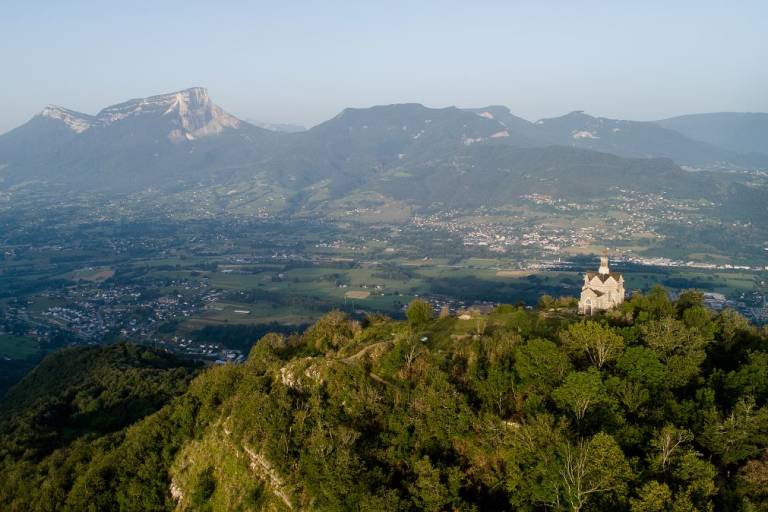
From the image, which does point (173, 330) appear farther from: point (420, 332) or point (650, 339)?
point (650, 339)

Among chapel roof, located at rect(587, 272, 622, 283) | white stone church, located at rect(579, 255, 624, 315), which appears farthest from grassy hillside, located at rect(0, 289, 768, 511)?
chapel roof, located at rect(587, 272, 622, 283)

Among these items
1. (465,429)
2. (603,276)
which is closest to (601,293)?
(603,276)

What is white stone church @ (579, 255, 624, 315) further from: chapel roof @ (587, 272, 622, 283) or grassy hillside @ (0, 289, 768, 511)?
grassy hillside @ (0, 289, 768, 511)

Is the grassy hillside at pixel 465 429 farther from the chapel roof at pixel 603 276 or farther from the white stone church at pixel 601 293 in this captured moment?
the chapel roof at pixel 603 276

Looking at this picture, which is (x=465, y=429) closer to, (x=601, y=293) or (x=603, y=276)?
(x=601, y=293)

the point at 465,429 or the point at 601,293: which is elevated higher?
the point at 601,293

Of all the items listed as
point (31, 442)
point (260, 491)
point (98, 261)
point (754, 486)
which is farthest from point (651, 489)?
point (98, 261)
